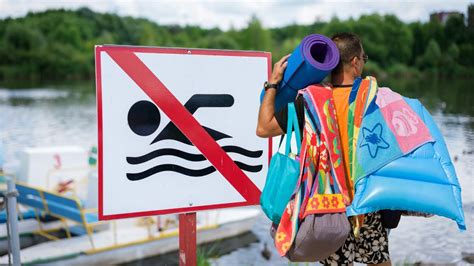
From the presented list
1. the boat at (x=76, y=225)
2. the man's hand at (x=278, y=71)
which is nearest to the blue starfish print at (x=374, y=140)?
the man's hand at (x=278, y=71)

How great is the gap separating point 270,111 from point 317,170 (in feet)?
0.95

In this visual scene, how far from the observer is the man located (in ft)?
6.93

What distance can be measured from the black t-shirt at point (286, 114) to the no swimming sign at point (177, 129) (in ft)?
1.33

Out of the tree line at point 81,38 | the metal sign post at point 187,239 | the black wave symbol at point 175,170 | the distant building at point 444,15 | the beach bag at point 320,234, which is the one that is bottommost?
the metal sign post at point 187,239

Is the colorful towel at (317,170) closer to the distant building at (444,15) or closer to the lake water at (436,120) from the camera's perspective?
the lake water at (436,120)

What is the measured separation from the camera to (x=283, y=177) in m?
2.04

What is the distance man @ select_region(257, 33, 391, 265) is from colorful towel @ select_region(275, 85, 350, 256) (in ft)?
0.18

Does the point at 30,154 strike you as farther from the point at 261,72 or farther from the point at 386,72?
the point at 386,72

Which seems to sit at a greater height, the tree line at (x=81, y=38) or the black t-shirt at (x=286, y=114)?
the tree line at (x=81, y=38)

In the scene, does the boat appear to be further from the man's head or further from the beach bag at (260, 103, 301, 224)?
the man's head

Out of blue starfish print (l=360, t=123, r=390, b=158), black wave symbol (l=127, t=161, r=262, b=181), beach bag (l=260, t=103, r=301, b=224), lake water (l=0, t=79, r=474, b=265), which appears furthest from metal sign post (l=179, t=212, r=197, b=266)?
lake water (l=0, t=79, r=474, b=265)

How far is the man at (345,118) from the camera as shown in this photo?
6.93 ft

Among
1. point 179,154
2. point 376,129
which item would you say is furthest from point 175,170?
point 376,129

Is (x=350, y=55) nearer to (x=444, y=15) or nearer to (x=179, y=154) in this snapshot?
(x=179, y=154)
